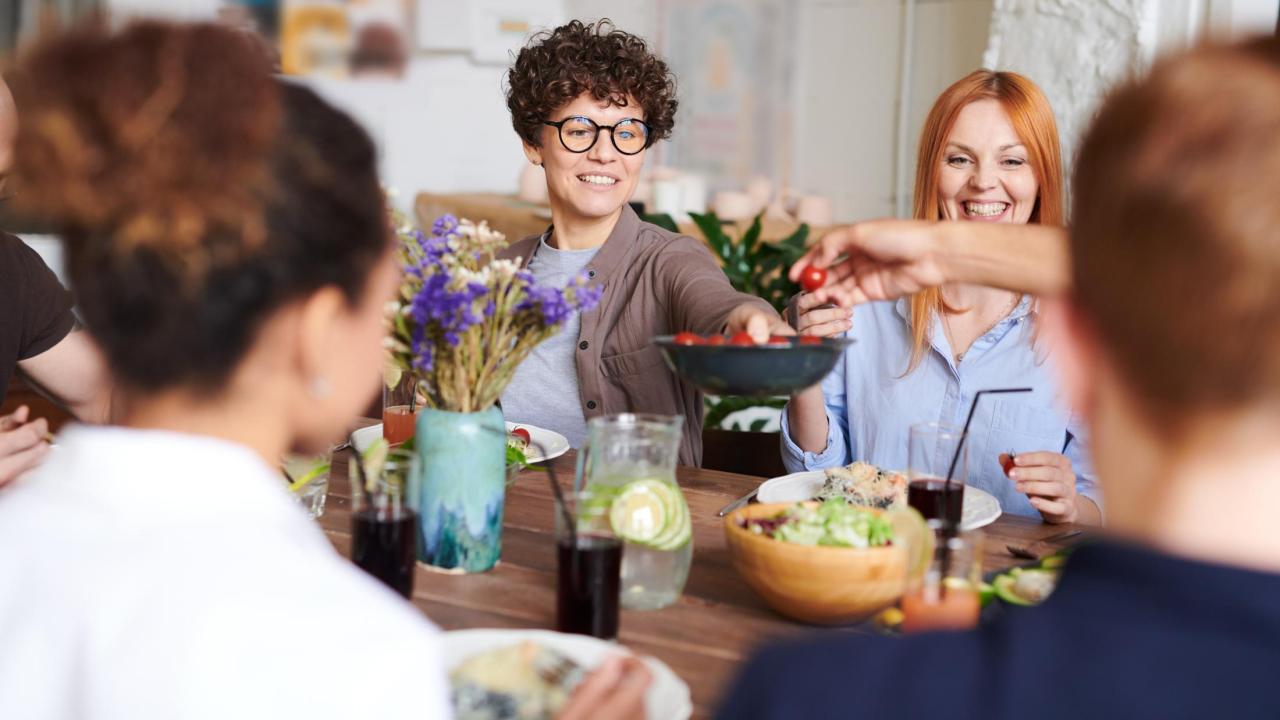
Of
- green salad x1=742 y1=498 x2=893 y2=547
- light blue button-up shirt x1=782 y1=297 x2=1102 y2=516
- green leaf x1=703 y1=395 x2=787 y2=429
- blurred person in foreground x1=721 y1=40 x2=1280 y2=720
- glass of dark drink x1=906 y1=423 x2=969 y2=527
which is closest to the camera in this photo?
blurred person in foreground x1=721 y1=40 x2=1280 y2=720

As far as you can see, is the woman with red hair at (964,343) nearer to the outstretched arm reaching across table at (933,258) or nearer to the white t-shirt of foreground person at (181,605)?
the outstretched arm reaching across table at (933,258)

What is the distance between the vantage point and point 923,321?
7.53ft

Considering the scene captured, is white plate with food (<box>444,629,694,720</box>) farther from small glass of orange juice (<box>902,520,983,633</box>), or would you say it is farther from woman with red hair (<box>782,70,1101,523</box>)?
woman with red hair (<box>782,70,1101,523</box>)

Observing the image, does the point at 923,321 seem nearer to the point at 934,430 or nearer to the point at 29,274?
the point at 934,430

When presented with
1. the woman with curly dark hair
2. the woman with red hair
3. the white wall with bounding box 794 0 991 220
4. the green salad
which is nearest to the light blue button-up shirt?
the woman with red hair

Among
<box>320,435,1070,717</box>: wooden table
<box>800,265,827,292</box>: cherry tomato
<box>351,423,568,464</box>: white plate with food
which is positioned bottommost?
<box>320,435,1070,717</box>: wooden table

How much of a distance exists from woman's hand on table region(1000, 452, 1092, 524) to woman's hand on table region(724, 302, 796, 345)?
39cm

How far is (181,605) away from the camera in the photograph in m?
0.81

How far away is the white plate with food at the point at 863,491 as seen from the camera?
1.73 meters

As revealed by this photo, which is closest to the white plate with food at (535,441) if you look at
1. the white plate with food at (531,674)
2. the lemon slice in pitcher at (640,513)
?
the lemon slice in pitcher at (640,513)

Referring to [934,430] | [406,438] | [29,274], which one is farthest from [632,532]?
[29,274]

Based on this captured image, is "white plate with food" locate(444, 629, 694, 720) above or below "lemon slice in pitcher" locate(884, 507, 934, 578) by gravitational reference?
below

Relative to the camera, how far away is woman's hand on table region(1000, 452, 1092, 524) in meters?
1.78

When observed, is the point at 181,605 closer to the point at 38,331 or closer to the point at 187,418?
the point at 187,418
